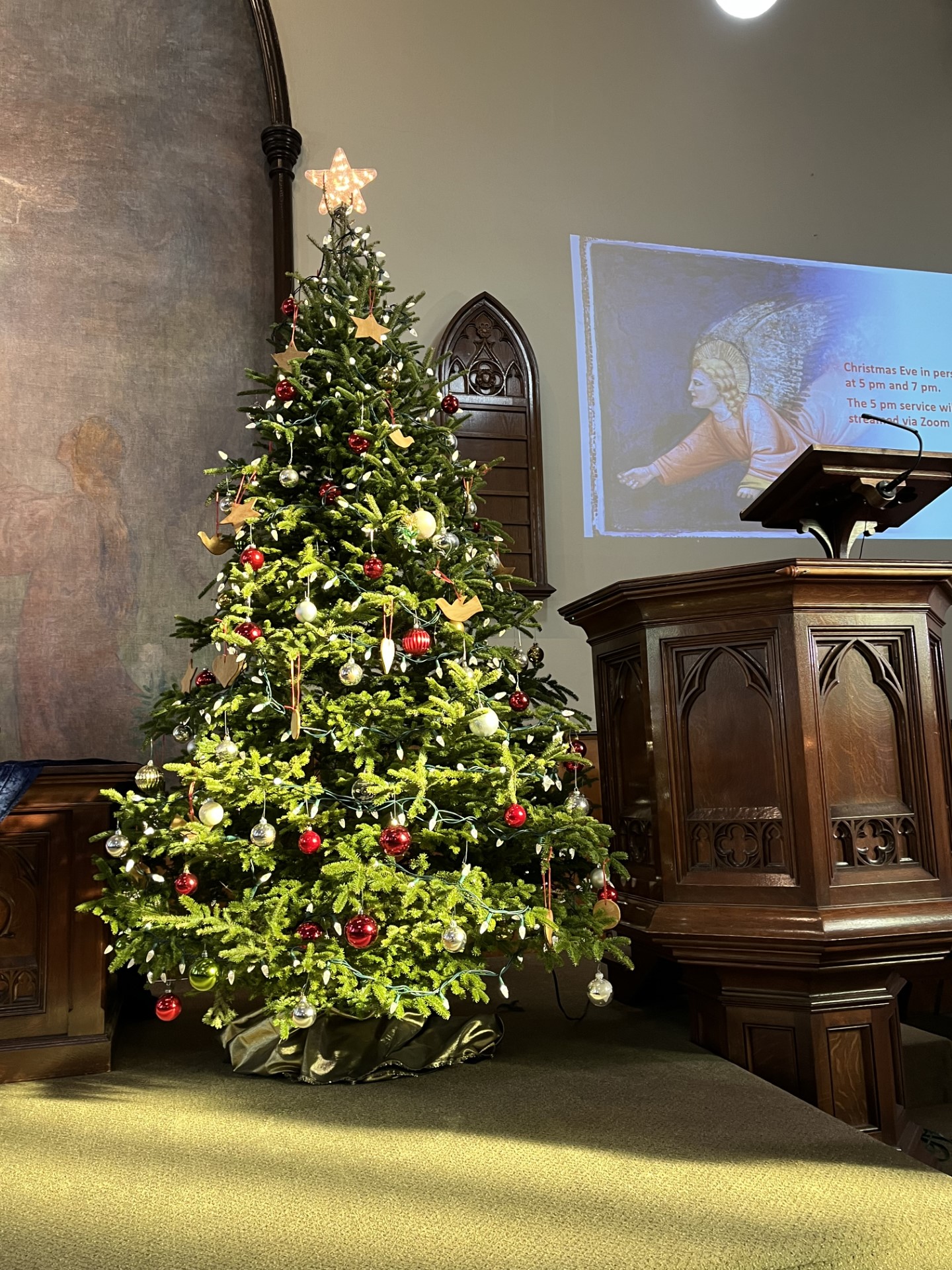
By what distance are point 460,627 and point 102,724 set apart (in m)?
2.87

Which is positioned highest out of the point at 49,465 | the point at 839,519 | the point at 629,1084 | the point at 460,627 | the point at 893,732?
the point at 49,465

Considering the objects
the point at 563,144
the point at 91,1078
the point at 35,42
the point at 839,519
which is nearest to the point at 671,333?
the point at 563,144

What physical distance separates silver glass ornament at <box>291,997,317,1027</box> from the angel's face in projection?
4366 millimetres

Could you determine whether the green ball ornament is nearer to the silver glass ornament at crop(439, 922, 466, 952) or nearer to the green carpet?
the green carpet

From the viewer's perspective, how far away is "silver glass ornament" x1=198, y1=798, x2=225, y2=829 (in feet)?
6.44

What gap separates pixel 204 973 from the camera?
6.57 feet

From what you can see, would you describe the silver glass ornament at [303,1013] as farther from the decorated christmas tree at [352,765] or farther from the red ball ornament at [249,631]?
the red ball ornament at [249,631]

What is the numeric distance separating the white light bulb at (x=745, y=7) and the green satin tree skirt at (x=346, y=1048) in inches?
218

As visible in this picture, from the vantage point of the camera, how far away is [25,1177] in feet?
5.36

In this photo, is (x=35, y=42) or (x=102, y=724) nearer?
(x=102, y=724)

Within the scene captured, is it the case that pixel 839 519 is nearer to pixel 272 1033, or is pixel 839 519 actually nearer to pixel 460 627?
pixel 460 627

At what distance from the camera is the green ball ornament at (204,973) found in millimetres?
1998

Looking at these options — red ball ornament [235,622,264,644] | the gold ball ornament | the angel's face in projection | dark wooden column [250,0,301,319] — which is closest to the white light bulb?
the angel's face in projection

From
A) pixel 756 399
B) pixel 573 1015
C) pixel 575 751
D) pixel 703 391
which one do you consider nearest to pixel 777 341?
pixel 756 399
